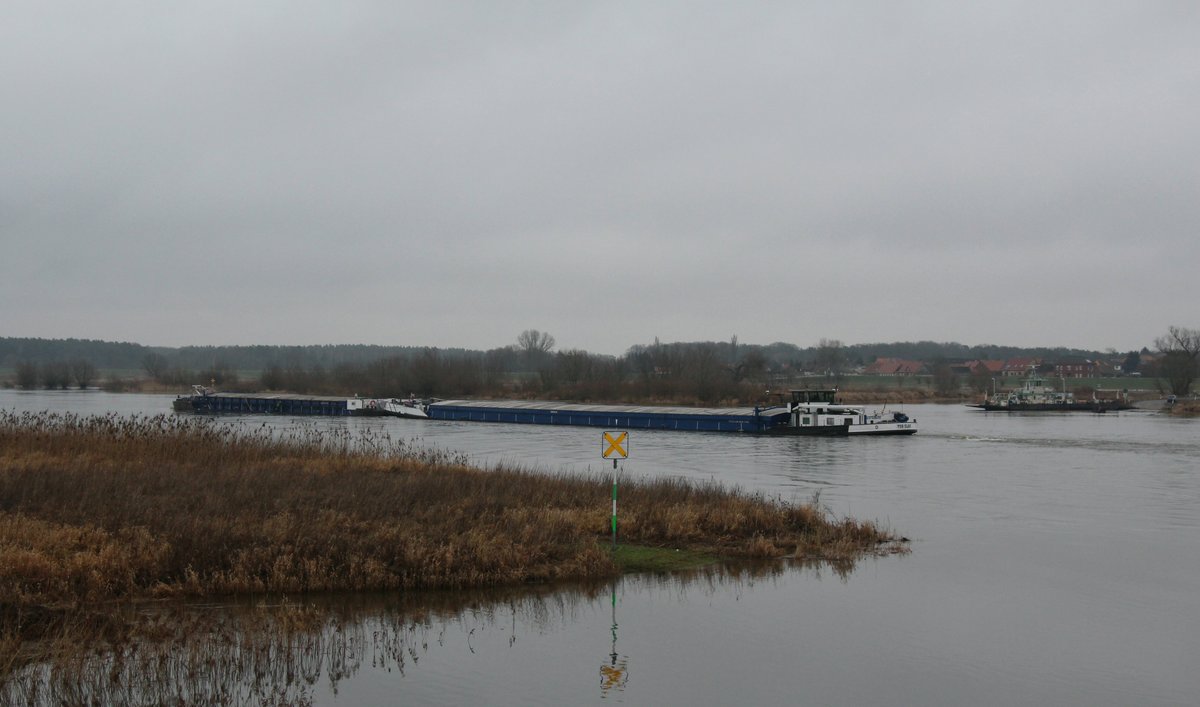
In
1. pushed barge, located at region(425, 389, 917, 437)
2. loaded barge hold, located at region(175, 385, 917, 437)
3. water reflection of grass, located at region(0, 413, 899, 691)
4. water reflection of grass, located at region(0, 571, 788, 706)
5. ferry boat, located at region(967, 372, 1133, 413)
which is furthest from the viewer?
ferry boat, located at region(967, 372, 1133, 413)

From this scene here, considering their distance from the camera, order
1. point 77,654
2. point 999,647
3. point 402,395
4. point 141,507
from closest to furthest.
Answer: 1. point 77,654
2. point 999,647
3. point 141,507
4. point 402,395

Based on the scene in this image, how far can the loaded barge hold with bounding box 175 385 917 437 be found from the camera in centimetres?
5678

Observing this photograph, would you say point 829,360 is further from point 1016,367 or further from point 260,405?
point 260,405

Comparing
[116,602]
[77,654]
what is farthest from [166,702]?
[116,602]

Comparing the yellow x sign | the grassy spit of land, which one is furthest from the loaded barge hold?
the yellow x sign

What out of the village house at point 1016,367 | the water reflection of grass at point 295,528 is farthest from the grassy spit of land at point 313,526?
the village house at point 1016,367

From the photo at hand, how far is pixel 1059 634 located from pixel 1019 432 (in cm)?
5070

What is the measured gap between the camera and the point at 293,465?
77.2ft

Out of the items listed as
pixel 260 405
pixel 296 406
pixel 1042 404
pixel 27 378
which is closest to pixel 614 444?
pixel 296 406

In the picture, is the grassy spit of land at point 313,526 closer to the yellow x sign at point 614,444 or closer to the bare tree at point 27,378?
the yellow x sign at point 614,444

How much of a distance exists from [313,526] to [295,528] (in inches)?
14.7

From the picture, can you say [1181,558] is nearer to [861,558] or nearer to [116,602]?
[861,558]

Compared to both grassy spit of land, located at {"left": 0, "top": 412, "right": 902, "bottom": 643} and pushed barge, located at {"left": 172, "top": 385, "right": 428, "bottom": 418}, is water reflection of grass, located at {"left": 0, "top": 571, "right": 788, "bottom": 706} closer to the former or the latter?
grassy spit of land, located at {"left": 0, "top": 412, "right": 902, "bottom": 643}

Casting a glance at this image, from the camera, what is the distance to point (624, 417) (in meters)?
65.7
